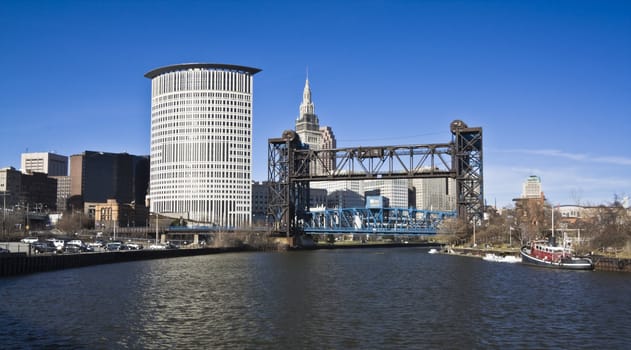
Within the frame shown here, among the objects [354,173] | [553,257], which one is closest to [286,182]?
[354,173]

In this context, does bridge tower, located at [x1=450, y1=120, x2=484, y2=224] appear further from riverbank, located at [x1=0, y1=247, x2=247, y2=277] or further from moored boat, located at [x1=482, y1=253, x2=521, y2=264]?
riverbank, located at [x1=0, y1=247, x2=247, y2=277]

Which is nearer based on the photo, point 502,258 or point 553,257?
point 553,257

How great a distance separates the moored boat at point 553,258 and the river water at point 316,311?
8268 mm

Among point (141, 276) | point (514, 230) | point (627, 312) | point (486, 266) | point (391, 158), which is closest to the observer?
point (627, 312)

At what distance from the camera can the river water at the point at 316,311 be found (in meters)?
35.5

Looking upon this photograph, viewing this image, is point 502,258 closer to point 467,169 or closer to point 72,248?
point 467,169

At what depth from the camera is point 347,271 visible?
83.6m

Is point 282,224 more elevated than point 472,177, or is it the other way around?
point 472,177

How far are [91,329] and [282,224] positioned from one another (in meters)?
123

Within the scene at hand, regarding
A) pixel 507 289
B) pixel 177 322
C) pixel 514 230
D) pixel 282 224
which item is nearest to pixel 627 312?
pixel 507 289

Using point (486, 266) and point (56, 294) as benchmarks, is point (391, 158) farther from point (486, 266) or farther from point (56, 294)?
point (56, 294)

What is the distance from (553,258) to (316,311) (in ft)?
174

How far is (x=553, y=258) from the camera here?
87500mm

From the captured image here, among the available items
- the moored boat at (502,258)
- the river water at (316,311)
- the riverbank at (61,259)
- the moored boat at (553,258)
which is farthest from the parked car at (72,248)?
the moored boat at (553,258)
